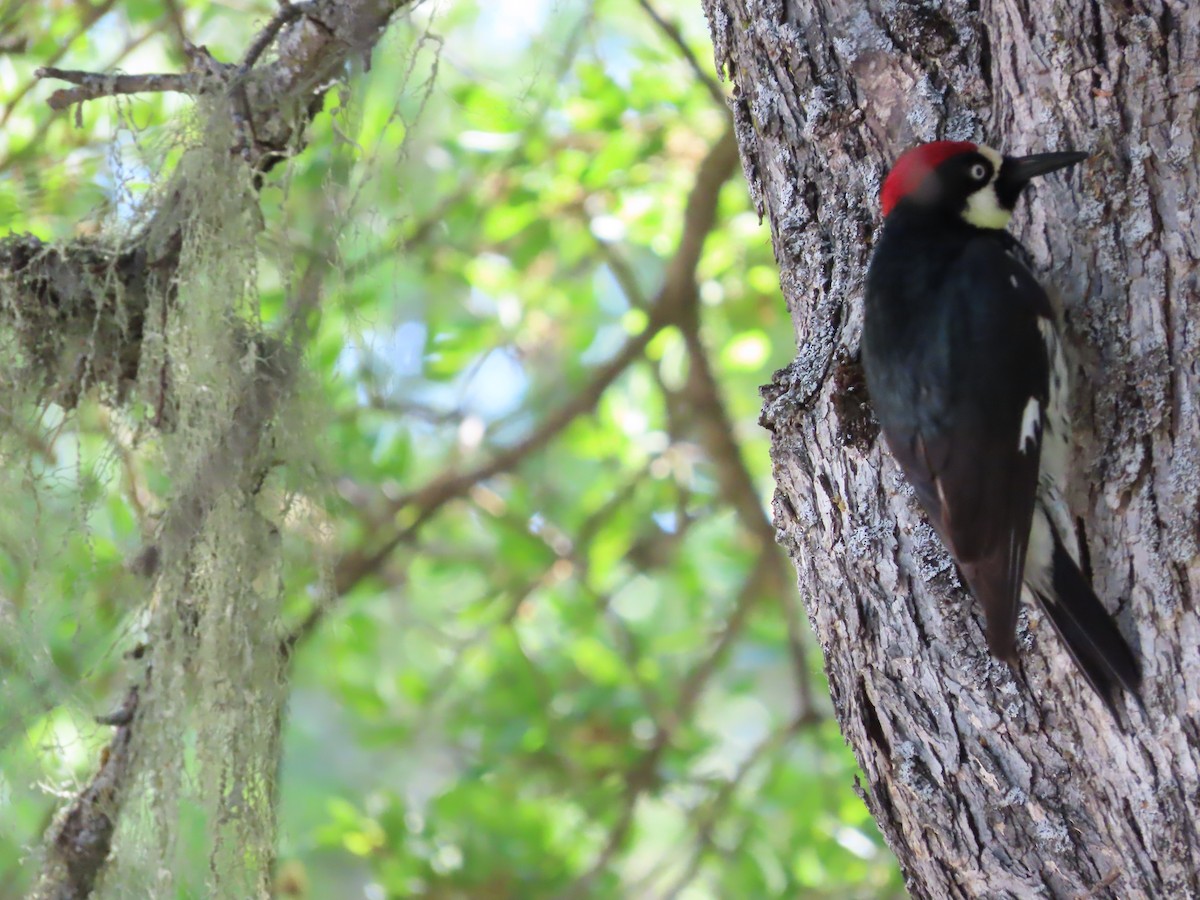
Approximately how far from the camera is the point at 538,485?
4992mm

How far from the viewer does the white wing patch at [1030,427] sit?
70.0 inches

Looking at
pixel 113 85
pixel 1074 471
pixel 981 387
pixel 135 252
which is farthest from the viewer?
pixel 135 252

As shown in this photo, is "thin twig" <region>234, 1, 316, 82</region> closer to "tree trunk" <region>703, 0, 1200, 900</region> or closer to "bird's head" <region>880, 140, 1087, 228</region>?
"tree trunk" <region>703, 0, 1200, 900</region>

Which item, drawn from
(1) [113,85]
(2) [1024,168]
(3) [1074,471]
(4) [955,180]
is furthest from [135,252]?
(3) [1074,471]

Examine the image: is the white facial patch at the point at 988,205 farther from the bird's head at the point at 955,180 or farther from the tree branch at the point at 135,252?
the tree branch at the point at 135,252

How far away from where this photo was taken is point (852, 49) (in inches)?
77.3

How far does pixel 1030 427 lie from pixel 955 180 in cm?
40

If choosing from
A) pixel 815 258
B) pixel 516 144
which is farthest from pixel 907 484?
pixel 516 144

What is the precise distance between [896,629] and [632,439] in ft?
11.8

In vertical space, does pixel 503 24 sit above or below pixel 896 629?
above

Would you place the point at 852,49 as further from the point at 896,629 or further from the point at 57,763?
the point at 57,763

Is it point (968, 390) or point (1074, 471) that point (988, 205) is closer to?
point (968, 390)

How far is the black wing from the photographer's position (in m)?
1.73

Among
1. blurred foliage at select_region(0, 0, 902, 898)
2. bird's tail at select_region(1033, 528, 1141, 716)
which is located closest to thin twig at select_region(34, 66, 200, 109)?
blurred foliage at select_region(0, 0, 902, 898)
